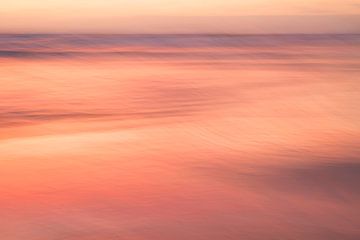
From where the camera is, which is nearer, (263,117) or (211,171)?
(211,171)

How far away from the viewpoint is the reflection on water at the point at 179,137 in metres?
2.60

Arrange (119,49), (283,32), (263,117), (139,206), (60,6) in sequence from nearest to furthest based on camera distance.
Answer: (139,206)
(263,117)
(119,49)
(283,32)
(60,6)

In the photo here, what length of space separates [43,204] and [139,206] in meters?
0.45

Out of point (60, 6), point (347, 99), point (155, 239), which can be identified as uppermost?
point (60, 6)

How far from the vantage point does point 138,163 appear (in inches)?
127

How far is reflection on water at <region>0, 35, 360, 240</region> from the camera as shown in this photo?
102 inches

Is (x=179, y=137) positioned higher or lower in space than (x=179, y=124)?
lower

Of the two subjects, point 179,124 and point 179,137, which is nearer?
point 179,137

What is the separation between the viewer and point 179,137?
12.0ft

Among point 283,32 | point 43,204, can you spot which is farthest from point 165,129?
point 283,32

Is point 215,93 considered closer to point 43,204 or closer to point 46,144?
point 46,144

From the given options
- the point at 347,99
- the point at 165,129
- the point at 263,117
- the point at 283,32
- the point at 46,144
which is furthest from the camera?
the point at 283,32

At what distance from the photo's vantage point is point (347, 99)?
4.48 metres

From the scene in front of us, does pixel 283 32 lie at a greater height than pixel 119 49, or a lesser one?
greater
